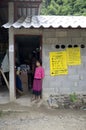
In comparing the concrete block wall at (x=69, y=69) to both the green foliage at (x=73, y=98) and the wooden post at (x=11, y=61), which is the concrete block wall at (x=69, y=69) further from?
the wooden post at (x=11, y=61)

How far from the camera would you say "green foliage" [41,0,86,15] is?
31763 millimetres

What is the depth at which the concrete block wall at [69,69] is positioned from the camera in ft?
35.5

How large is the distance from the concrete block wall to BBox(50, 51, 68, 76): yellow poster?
107mm

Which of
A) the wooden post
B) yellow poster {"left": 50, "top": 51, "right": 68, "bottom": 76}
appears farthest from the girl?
the wooden post

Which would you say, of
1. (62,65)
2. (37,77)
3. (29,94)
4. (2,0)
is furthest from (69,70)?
(2,0)

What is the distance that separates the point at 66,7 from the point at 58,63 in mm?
22844

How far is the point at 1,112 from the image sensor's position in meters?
9.94

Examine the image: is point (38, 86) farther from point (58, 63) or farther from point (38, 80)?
point (58, 63)

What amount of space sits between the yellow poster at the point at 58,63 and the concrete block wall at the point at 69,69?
0.11 metres

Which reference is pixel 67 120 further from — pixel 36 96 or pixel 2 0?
pixel 2 0

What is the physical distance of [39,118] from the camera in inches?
365

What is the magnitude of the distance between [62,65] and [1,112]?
2.57 metres

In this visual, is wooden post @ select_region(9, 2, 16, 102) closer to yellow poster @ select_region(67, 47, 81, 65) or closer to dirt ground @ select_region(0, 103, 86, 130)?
dirt ground @ select_region(0, 103, 86, 130)

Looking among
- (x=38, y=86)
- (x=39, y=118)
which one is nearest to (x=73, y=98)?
(x=38, y=86)
